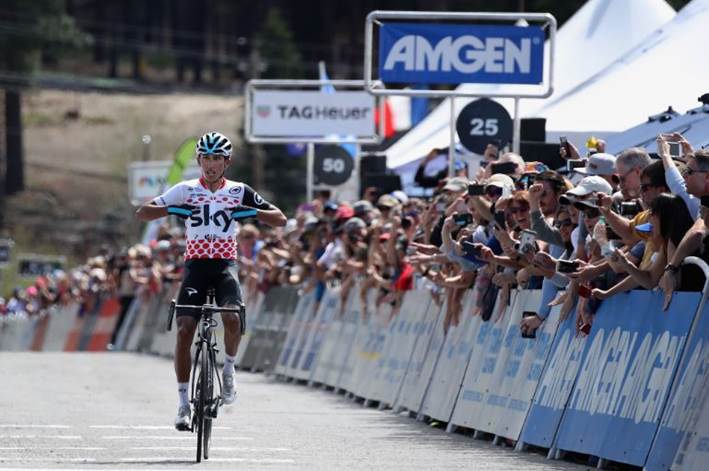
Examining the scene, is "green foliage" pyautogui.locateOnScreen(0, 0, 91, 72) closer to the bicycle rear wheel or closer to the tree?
the tree

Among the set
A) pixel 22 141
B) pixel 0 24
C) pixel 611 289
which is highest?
pixel 611 289

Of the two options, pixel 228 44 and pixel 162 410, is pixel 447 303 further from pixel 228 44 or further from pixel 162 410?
pixel 228 44

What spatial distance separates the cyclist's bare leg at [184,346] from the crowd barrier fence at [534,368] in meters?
2.48

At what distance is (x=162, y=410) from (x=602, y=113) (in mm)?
6124

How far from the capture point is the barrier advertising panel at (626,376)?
12.8 meters

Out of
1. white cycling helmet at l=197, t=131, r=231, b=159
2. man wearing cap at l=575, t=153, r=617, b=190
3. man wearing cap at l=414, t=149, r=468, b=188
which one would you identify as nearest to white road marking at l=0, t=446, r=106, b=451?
white cycling helmet at l=197, t=131, r=231, b=159

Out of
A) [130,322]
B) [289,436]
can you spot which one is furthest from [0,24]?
[289,436]

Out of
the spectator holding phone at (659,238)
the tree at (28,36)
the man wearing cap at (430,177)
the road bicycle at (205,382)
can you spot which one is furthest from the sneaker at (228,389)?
the tree at (28,36)

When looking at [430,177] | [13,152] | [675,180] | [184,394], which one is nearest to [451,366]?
[184,394]

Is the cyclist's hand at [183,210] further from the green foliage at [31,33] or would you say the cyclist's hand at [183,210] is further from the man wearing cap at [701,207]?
the green foliage at [31,33]

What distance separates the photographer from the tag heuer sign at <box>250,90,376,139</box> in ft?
108

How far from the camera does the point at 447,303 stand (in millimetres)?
18453

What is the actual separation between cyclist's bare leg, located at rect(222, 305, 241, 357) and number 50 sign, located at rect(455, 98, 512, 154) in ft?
27.9

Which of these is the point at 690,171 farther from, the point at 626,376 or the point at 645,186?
the point at 626,376
